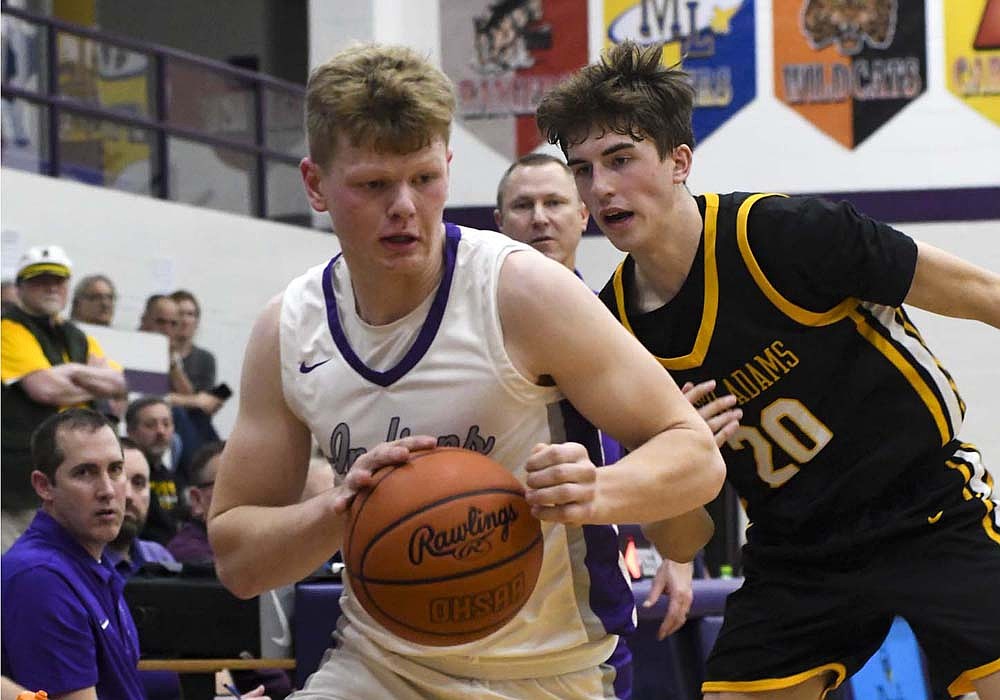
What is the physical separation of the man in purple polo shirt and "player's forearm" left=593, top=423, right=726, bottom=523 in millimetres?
2596

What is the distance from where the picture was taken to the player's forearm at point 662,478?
2.76m

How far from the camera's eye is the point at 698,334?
13.1 feet

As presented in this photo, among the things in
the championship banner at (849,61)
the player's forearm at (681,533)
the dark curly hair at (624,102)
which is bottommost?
the player's forearm at (681,533)

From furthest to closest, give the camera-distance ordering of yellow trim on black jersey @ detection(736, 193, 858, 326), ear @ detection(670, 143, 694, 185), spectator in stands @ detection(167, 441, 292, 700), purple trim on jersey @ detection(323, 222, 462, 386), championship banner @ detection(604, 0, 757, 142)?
championship banner @ detection(604, 0, 757, 142)
spectator in stands @ detection(167, 441, 292, 700)
ear @ detection(670, 143, 694, 185)
yellow trim on black jersey @ detection(736, 193, 858, 326)
purple trim on jersey @ detection(323, 222, 462, 386)

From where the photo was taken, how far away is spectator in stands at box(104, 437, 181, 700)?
19.9 feet

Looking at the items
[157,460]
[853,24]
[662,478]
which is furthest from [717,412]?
[853,24]

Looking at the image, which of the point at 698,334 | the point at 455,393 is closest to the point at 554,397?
the point at 455,393

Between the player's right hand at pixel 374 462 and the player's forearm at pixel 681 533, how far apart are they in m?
0.90

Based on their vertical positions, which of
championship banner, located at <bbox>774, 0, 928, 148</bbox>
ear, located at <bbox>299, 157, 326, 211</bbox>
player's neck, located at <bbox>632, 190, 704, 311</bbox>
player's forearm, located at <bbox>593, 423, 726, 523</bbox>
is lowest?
player's forearm, located at <bbox>593, 423, 726, 523</bbox>

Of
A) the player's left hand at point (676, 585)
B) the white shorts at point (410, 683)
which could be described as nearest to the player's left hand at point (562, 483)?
the white shorts at point (410, 683)

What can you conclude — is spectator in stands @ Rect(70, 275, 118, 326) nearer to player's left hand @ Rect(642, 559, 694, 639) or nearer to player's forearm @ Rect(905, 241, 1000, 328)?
player's left hand @ Rect(642, 559, 694, 639)

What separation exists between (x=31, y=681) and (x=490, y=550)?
2546 mm

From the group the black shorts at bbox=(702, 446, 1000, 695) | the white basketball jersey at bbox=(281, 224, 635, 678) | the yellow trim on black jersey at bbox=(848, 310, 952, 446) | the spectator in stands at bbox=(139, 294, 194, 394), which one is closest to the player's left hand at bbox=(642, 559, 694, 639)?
the black shorts at bbox=(702, 446, 1000, 695)

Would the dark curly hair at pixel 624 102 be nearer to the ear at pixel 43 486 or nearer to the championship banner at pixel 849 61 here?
the ear at pixel 43 486
